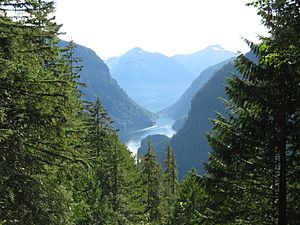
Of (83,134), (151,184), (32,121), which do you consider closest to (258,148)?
(83,134)

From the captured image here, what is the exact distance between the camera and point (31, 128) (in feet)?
33.4

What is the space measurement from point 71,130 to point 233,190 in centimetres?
513

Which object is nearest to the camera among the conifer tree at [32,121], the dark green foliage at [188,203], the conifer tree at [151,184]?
the conifer tree at [32,121]

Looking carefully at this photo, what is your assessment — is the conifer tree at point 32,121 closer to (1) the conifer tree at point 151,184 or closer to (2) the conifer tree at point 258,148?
(2) the conifer tree at point 258,148

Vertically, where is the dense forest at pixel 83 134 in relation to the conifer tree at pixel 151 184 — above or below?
above

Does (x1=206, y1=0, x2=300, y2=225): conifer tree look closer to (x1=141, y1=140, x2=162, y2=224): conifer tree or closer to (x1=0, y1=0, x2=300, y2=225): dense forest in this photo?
(x1=0, y1=0, x2=300, y2=225): dense forest

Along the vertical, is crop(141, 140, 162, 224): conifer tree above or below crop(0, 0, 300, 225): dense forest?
below

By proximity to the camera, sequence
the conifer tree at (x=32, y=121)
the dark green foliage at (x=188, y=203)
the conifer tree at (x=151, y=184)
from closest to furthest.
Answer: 1. the conifer tree at (x=32, y=121)
2. the dark green foliage at (x=188, y=203)
3. the conifer tree at (x=151, y=184)

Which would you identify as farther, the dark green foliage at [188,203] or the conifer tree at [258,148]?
the dark green foliage at [188,203]

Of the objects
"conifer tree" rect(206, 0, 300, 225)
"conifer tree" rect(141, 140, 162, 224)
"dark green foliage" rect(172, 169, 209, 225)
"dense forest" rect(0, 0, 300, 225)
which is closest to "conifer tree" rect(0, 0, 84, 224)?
"dense forest" rect(0, 0, 300, 225)

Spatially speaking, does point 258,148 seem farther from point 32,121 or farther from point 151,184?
point 151,184

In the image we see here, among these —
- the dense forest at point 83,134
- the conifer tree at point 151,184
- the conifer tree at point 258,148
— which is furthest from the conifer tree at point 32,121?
the conifer tree at point 151,184

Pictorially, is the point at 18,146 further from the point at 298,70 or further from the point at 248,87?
the point at 298,70

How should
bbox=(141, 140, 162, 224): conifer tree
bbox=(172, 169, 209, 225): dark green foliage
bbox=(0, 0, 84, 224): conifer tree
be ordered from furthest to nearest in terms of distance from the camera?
bbox=(141, 140, 162, 224): conifer tree
bbox=(172, 169, 209, 225): dark green foliage
bbox=(0, 0, 84, 224): conifer tree
